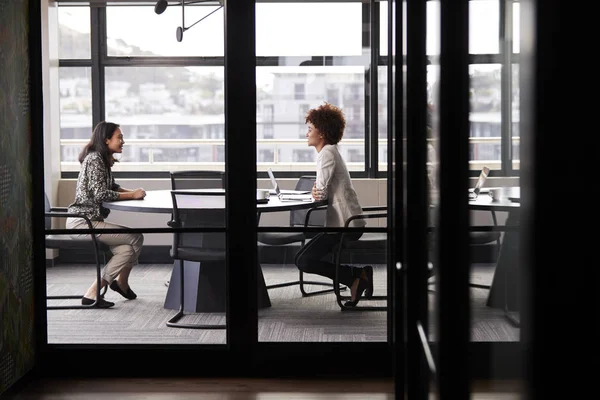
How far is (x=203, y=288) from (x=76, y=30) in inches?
47.9

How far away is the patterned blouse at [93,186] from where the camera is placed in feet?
10.4

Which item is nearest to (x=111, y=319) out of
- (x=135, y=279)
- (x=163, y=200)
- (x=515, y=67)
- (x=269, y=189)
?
(x=135, y=279)

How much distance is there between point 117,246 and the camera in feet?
10.9

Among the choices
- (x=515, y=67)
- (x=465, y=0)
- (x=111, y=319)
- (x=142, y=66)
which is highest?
(x=142, y=66)

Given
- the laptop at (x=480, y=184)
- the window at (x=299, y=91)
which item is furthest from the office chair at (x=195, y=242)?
the laptop at (x=480, y=184)

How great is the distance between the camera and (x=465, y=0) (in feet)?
3.49

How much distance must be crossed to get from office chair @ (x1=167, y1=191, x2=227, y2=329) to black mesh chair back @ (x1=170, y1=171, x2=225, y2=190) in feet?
0.39

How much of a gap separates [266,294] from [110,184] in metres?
0.82

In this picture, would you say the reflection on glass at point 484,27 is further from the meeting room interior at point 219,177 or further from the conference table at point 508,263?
the meeting room interior at point 219,177

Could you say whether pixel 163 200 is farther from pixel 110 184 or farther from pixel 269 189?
pixel 269 189

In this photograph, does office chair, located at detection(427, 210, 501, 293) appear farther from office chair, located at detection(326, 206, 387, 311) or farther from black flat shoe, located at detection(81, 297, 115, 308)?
black flat shoe, located at detection(81, 297, 115, 308)

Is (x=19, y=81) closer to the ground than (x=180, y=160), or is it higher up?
higher up

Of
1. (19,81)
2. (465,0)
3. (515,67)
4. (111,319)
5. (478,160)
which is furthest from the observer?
(111,319)

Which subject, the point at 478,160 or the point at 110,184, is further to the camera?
the point at 110,184
